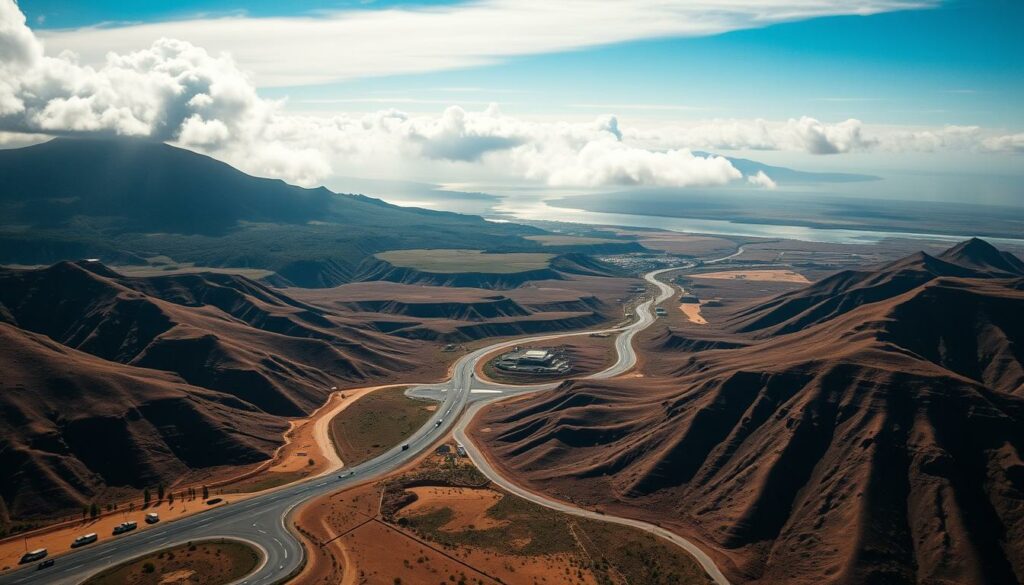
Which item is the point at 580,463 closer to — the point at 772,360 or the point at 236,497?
the point at 772,360

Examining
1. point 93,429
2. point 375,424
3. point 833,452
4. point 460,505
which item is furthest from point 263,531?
point 833,452

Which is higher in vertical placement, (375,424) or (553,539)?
(553,539)

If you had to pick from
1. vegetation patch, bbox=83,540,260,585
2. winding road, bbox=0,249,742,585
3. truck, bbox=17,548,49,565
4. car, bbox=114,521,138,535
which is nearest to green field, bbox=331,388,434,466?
winding road, bbox=0,249,742,585

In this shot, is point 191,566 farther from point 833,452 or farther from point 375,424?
point 833,452

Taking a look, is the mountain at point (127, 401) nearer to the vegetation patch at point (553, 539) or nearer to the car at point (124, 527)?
the car at point (124, 527)

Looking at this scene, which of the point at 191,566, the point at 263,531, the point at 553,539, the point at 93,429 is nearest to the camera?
the point at 191,566

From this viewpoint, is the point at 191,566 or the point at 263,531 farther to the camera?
the point at 263,531
